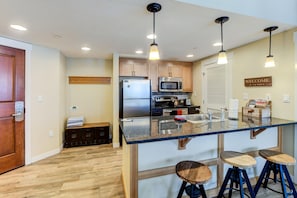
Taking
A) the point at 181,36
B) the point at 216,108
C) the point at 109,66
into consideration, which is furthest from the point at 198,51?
the point at 109,66

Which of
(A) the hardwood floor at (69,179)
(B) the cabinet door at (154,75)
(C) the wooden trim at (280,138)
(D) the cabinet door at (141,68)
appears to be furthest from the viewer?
(B) the cabinet door at (154,75)

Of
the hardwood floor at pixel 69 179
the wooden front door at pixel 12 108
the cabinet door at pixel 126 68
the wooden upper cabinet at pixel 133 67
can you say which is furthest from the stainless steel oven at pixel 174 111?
the wooden front door at pixel 12 108

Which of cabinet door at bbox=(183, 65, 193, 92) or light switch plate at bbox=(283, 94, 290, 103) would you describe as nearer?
light switch plate at bbox=(283, 94, 290, 103)

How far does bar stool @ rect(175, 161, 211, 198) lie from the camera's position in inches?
54.6

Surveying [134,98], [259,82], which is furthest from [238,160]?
[134,98]

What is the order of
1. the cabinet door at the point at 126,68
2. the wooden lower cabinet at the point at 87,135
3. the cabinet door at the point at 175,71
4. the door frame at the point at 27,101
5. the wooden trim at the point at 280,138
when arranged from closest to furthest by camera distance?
the wooden trim at the point at 280,138
the door frame at the point at 27,101
the wooden lower cabinet at the point at 87,135
the cabinet door at the point at 126,68
the cabinet door at the point at 175,71

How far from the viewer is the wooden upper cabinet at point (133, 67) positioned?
4079 millimetres

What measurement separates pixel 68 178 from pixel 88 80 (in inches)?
101

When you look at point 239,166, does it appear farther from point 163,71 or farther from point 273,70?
point 163,71

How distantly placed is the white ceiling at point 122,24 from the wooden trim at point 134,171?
152 centimetres

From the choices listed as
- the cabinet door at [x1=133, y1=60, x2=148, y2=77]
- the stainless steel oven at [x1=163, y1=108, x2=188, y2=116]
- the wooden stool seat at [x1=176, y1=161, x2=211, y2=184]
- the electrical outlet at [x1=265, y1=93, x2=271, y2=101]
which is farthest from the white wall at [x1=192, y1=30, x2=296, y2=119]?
the cabinet door at [x1=133, y1=60, x2=148, y2=77]

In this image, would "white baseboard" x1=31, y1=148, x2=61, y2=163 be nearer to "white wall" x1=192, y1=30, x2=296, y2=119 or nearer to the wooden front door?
the wooden front door

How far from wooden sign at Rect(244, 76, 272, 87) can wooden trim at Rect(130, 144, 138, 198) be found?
95.9 inches

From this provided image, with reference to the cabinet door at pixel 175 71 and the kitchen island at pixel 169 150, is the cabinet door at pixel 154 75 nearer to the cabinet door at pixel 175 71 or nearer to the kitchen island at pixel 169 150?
the cabinet door at pixel 175 71
